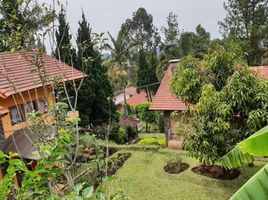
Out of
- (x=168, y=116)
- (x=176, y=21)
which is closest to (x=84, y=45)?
(x=168, y=116)

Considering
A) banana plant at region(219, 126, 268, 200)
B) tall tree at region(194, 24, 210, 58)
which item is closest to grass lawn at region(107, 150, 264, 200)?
banana plant at region(219, 126, 268, 200)

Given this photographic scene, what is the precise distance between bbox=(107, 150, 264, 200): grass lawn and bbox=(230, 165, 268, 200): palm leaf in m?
7.39

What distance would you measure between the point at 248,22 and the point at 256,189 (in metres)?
31.2

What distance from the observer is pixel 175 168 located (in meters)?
13.9

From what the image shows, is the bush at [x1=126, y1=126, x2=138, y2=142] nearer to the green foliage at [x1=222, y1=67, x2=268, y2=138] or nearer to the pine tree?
the green foliage at [x1=222, y1=67, x2=268, y2=138]

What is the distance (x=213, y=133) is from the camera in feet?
34.6

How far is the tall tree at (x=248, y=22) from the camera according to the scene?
30703mm

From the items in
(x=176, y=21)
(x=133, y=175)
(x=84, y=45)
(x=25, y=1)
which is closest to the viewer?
(x=25, y=1)

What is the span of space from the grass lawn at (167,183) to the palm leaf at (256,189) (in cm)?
739

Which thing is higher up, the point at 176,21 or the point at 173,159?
the point at 176,21

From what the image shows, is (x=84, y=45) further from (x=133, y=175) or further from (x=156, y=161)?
(x=156, y=161)

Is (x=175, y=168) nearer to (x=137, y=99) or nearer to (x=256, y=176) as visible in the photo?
(x=256, y=176)

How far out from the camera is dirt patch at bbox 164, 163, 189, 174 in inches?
540

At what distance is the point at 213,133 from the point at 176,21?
39561 mm
